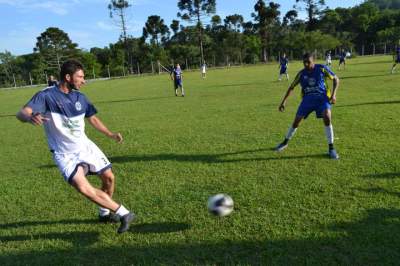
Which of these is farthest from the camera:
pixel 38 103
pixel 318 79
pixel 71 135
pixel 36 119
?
A: pixel 318 79

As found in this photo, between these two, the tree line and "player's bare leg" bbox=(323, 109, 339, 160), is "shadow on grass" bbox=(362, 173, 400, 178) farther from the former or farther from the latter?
the tree line

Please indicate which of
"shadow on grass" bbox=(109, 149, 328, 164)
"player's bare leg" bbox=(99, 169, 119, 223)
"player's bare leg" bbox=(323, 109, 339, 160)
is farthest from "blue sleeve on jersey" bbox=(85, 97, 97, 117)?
"player's bare leg" bbox=(323, 109, 339, 160)

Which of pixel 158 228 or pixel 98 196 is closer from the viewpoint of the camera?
pixel 98 196

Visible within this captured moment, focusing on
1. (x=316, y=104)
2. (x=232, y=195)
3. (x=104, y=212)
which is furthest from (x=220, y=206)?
(x=316, y=104)

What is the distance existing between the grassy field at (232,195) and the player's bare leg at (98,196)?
17 cm

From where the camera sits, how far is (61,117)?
377 centimetres

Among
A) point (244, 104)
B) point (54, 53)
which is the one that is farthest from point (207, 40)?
point (244, 104)

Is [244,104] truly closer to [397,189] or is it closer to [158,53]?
[397,189]

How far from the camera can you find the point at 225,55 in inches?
2677

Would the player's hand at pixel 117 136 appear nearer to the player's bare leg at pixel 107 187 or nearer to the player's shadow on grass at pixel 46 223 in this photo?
the player's bare leg at pixel 107 187

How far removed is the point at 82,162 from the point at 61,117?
0.55 metres

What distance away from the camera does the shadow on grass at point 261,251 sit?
324cm

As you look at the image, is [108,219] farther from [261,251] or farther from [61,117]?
[261,251]

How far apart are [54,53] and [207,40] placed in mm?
30101
